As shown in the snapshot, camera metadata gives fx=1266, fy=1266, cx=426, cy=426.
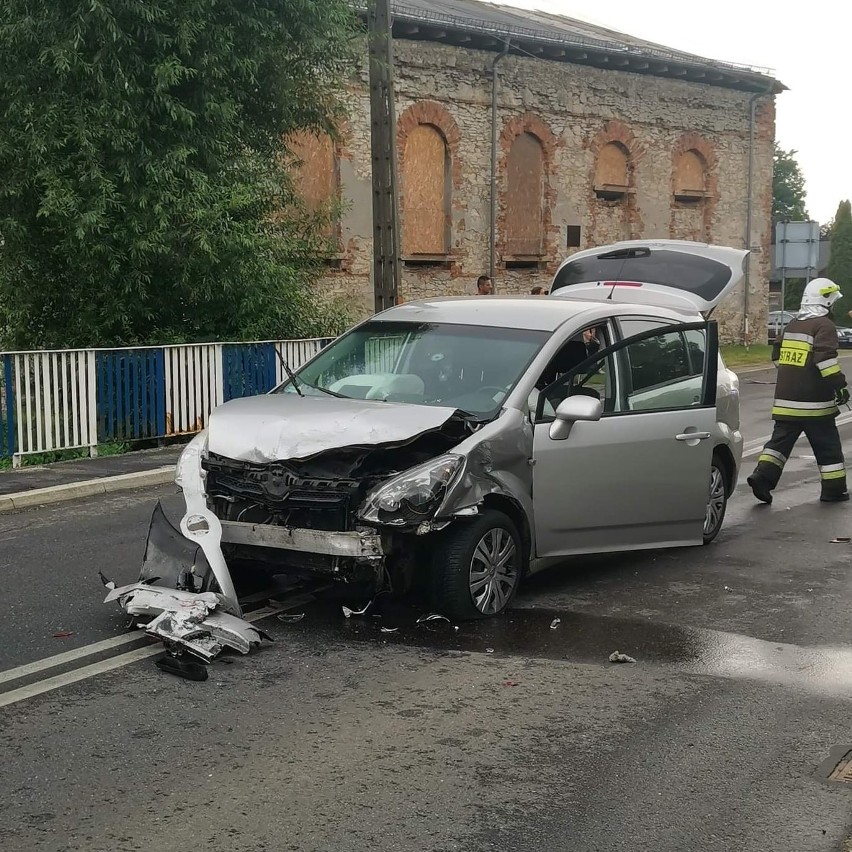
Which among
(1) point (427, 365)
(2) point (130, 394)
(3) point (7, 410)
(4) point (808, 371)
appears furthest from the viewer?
(2) point (130, 394)

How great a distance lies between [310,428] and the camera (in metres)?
6.47

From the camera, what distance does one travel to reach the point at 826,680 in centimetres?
589

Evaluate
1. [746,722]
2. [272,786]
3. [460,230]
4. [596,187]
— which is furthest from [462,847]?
[596,187]

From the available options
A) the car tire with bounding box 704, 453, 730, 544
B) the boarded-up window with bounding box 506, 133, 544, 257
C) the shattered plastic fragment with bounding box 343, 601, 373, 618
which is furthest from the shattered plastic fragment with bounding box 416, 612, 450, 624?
the boarded-up window with bounding box 506, 133, 544, 257

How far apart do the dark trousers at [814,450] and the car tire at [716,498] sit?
167cm

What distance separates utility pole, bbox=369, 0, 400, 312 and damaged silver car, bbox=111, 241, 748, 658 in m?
7.42

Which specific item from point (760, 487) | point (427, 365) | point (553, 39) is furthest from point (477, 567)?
point (553, 39)

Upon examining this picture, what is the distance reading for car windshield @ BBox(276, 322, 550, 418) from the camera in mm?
7289

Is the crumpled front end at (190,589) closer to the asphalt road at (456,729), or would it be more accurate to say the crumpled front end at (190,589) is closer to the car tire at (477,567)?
the asphalt road at (456,729)

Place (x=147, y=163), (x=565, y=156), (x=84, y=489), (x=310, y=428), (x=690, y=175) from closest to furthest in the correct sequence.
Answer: (x=310, y=428), (x=84, y=489), (x=147, y=163), (x=565, y=156), (x=690, y=175)

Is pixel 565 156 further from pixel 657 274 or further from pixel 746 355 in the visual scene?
pixel 657 274

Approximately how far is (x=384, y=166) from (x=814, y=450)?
7.26m

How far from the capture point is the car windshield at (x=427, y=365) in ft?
23.9

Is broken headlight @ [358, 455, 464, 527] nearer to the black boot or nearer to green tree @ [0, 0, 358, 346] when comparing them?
the black boot
